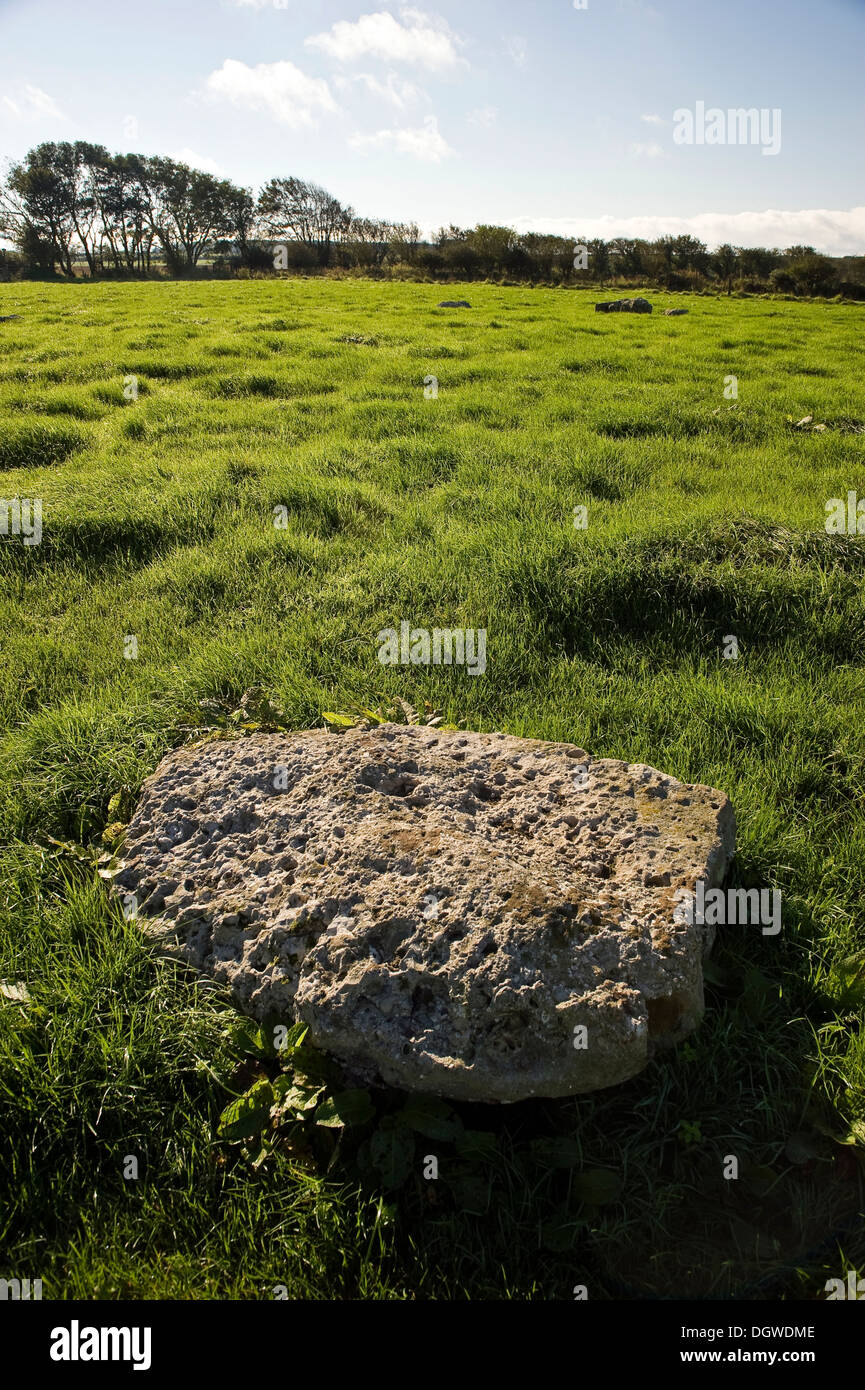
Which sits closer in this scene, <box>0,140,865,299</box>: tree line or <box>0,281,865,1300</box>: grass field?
<box>0,281,865,1300</box>: grass field

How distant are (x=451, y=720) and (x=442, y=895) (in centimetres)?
162

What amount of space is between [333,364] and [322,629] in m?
9.00

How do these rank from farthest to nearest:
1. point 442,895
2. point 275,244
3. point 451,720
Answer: point 275,244
point 451,720
point 442,895

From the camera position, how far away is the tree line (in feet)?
112

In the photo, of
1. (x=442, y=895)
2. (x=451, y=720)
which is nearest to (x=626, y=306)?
(x=451, y=720)

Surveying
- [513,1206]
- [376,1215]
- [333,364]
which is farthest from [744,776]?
[333,364]

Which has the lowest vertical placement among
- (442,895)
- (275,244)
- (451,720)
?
(442,895)

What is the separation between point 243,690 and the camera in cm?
412

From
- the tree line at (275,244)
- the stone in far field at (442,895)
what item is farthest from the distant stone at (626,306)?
the stone in far field at (442,895)

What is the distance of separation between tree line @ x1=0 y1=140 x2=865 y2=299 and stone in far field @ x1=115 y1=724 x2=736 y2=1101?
36.3 m

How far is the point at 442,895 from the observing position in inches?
89.8

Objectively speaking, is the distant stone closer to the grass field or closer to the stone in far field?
the grass field

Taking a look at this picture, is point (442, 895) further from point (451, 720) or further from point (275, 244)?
point (275, 244)

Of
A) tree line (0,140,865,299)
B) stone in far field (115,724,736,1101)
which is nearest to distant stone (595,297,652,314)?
tree line (0,140,865,299)
